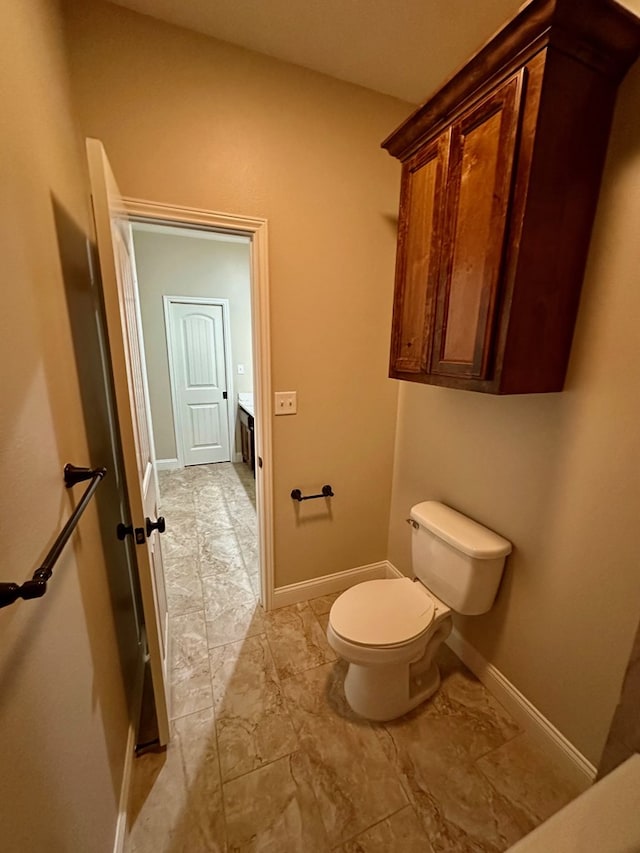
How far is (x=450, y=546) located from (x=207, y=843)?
1.25m

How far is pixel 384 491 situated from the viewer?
7.15ft

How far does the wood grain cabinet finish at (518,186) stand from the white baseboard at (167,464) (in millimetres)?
3697

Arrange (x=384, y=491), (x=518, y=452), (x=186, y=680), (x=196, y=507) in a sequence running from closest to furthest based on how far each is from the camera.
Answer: (x=518, y=452)
(x=186, y=680)
(x=384, y=491)
(x=196, y=507)

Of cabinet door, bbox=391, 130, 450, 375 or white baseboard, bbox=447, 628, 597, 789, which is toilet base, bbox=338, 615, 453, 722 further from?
cabinet door, bbox=391, 130, 450, 375

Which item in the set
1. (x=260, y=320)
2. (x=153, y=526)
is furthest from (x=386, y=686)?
(x=260, y=320)

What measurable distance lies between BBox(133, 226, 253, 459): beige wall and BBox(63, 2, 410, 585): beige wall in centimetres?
218

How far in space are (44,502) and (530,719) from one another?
185cm

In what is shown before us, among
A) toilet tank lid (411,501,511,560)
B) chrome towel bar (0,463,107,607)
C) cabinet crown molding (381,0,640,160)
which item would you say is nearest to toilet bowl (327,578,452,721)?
toilet tank lid (411,501,511,560)

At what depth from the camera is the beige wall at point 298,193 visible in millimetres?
1310

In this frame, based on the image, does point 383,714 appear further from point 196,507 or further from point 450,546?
point 196,507

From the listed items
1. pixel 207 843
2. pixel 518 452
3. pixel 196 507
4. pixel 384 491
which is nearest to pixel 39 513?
pixel 207 843

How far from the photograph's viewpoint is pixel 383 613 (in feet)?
4.70

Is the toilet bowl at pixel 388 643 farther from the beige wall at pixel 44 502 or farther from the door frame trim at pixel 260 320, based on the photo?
the beige wall at pixel 44 502

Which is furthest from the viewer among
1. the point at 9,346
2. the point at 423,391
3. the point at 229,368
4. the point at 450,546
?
the point at 229,368
